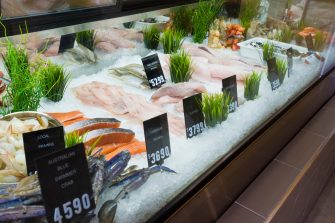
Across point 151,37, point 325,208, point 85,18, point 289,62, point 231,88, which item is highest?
point 85,18

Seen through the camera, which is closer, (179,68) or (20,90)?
(20,90)

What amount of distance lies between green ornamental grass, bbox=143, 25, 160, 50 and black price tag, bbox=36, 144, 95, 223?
1226 millimetres

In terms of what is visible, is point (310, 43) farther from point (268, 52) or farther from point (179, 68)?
point (179, 68)

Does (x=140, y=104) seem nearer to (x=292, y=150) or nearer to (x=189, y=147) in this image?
(x=189, y=147)

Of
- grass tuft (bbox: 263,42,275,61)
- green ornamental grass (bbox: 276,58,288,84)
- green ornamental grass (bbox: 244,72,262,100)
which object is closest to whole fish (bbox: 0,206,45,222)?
green ornamental grass (bbox: 244,72,262,100)

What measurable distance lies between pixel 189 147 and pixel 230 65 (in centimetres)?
82

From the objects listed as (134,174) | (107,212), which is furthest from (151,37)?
(107,212)

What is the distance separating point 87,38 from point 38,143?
0.93 metres

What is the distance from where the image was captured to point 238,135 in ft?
4.44

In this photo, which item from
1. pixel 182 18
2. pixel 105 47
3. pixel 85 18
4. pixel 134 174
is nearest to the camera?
pixel 134 174

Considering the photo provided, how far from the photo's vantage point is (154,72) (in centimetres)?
150

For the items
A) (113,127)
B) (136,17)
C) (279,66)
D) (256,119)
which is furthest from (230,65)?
(113,127)

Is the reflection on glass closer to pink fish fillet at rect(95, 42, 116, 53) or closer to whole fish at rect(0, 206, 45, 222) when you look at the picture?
pink fish fillet at rect(95, 42, 116, 53)

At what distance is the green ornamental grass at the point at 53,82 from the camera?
3.96 feet
